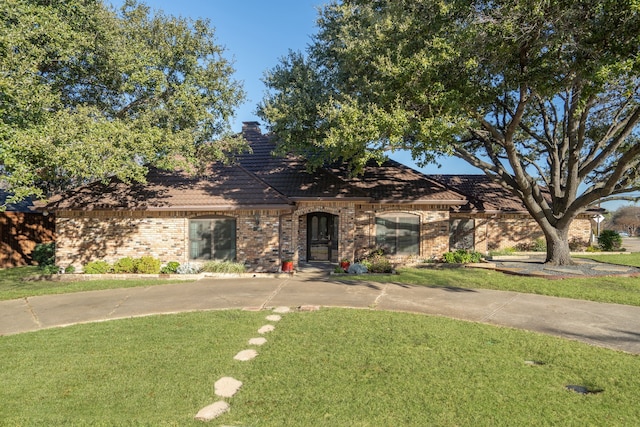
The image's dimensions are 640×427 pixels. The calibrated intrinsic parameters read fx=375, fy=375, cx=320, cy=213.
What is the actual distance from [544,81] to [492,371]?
9.77 m

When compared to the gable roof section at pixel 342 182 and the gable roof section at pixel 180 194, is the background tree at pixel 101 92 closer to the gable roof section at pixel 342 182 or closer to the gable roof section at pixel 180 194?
the gable roof section at pixel 180 194

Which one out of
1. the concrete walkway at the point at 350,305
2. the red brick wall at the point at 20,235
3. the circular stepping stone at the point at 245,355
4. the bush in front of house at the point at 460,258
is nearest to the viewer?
the circular stepping stone at the point at 245,355

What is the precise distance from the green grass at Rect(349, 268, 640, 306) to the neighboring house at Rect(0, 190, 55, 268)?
16.2 meters

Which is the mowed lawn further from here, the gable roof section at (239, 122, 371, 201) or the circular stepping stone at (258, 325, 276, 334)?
the gable roof section at (239, 122, 371, 201)

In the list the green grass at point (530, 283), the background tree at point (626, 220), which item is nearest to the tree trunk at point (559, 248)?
the green grass at point (530, 283)

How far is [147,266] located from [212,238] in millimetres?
2544

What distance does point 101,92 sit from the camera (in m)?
15.0

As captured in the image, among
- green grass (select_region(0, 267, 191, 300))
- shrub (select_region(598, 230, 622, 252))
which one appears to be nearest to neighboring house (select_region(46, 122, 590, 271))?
green grass (select_region(0, 267, 191, 300))

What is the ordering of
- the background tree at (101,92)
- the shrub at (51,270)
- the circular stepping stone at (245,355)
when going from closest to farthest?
the circular stepping stone at (245,355) → the background tree at (101,92) → the shrub at (51,270)

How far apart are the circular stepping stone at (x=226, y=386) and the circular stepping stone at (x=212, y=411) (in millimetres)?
233

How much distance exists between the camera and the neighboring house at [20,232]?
17.5m

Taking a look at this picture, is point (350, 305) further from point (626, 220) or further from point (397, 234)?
point (626, 220)

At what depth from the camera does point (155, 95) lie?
1401 centimetres

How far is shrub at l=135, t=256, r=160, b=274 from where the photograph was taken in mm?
13891
